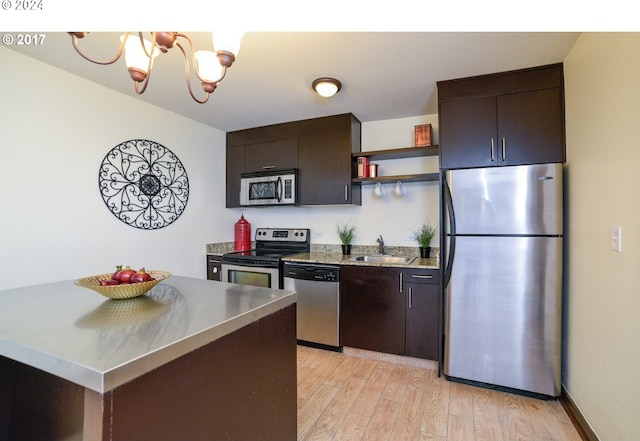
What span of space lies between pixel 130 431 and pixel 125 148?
2.40m

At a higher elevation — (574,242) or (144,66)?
(144,66)

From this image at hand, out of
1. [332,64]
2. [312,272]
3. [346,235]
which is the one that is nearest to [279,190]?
[346,235]

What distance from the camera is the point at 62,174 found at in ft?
6.97

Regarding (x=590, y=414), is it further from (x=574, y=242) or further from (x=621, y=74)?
(x=621, y=74)

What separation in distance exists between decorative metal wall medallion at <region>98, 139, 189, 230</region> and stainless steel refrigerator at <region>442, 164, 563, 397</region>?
2495 mm

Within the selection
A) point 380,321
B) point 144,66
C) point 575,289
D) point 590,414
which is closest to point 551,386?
point 590,414

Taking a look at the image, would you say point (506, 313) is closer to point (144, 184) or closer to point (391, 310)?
point (391, 310)

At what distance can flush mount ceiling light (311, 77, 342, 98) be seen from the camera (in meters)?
2.26

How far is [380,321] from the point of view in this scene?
2598 mm

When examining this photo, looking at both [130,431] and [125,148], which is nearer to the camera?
[130,431]

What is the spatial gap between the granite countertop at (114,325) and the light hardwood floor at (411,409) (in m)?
1.05

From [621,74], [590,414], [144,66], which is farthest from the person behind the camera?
[590,414]
